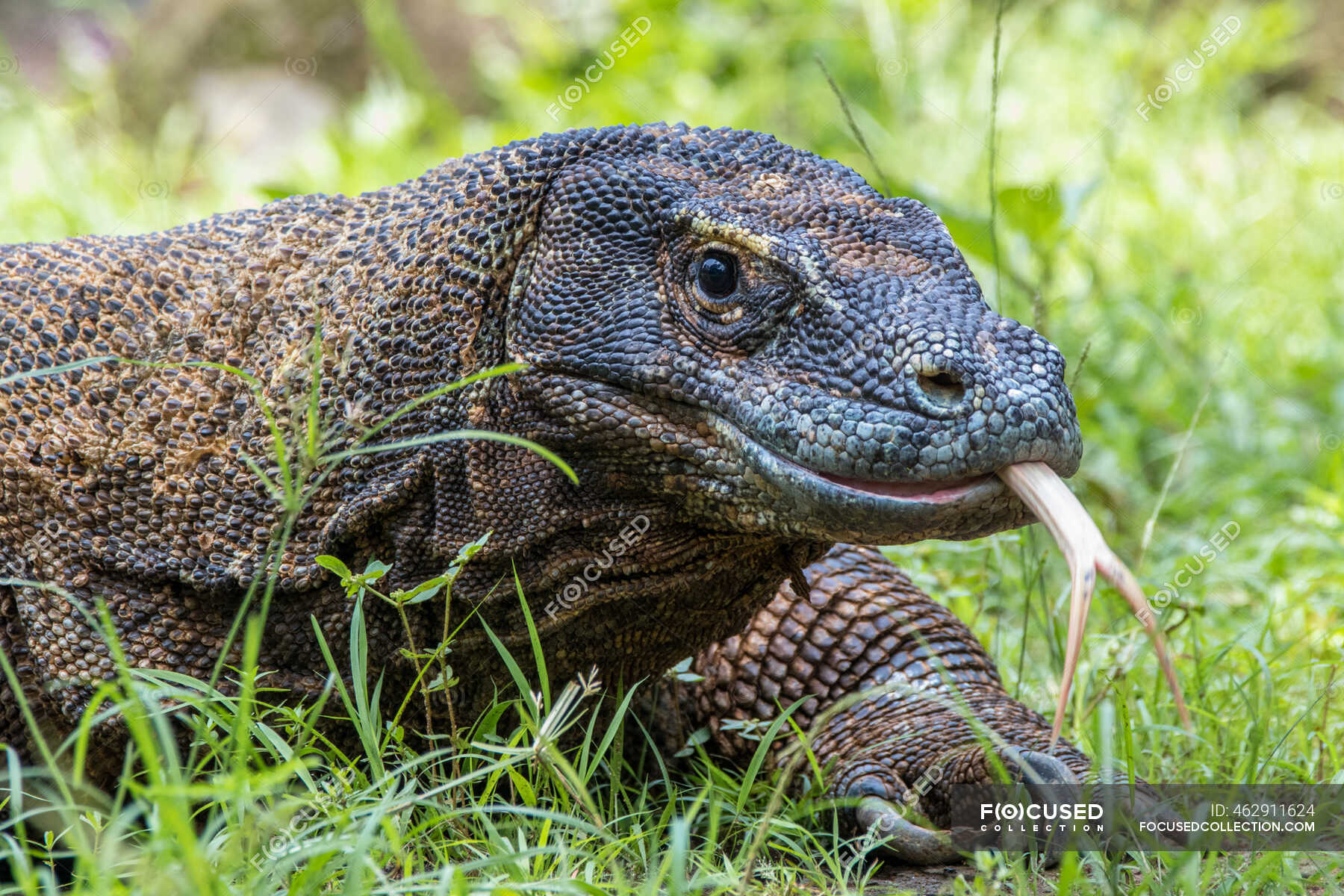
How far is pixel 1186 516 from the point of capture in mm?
6434

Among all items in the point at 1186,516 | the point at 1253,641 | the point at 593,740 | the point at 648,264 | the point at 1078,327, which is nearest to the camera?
the point at 648,264

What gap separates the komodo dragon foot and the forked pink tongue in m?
1.09

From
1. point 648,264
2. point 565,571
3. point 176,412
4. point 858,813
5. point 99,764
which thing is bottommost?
point 858,813

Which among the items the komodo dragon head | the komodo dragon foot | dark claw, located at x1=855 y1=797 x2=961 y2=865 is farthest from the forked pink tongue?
the komodo dragon foot

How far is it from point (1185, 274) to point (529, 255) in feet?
19.1

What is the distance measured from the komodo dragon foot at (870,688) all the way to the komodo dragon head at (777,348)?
102cm

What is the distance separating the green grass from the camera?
292 cm

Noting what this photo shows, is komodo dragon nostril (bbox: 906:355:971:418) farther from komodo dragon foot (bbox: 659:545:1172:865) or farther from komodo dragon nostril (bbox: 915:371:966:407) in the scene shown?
komodo dragon foot (bbox: 659:545:1172:865)

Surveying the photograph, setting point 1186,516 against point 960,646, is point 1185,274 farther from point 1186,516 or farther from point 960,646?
point 960,646

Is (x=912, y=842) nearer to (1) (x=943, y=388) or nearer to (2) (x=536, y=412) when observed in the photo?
(1) (x=943, y=388)

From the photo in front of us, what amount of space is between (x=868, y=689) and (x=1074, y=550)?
127cm

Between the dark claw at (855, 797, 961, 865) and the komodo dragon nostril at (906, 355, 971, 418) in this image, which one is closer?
the komodo dragon nostril at (906, 355, 971, 418)

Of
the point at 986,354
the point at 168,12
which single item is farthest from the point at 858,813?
the point at 168,12

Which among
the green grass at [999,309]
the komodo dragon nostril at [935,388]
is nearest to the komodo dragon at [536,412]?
the komodo dragon nostril at [935,388]
